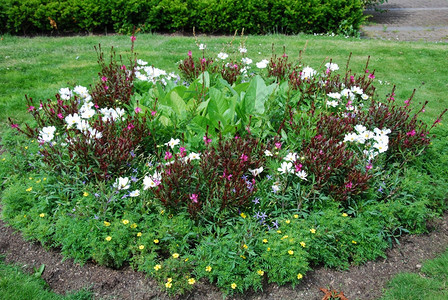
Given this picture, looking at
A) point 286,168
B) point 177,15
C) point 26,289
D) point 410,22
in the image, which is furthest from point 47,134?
point 410,22

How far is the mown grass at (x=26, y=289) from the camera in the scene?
2.69 meters

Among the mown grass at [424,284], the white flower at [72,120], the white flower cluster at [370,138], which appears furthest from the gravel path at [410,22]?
the white flower at [72,120]

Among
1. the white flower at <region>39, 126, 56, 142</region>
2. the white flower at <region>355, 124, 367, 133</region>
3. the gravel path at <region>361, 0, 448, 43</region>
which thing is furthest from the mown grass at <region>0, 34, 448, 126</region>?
the white flower at <region>355, 124, 367, 133</region>

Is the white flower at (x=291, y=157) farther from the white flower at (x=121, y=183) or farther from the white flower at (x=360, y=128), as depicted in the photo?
the white flower at (x=121, y=183)

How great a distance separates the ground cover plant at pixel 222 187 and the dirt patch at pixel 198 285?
Result: 0.29ft

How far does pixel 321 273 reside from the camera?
119 inches

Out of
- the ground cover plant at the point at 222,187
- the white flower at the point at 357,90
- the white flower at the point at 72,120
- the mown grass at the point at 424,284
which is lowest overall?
the mown grass at the point at 424,284

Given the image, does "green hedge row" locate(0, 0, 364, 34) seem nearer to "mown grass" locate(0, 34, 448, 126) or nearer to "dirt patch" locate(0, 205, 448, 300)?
"mown grass" locate(0, 34, 448, 126)

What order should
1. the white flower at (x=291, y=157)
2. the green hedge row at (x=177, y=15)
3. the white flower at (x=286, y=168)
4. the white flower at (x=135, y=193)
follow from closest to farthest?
the white flower at (x=135, y=193) → the white flower at (x=286, y=168) → the white flower at (x=291, y=157) → the green hedge row at (x=177, y=15)

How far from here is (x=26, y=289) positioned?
274 centimetres

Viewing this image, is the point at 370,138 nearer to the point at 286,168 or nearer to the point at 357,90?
the point at 357,90

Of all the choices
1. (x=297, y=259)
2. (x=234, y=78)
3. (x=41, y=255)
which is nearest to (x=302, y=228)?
(x=297, y=259)

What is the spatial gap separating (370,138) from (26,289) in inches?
124

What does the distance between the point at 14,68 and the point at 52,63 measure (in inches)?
26.0
